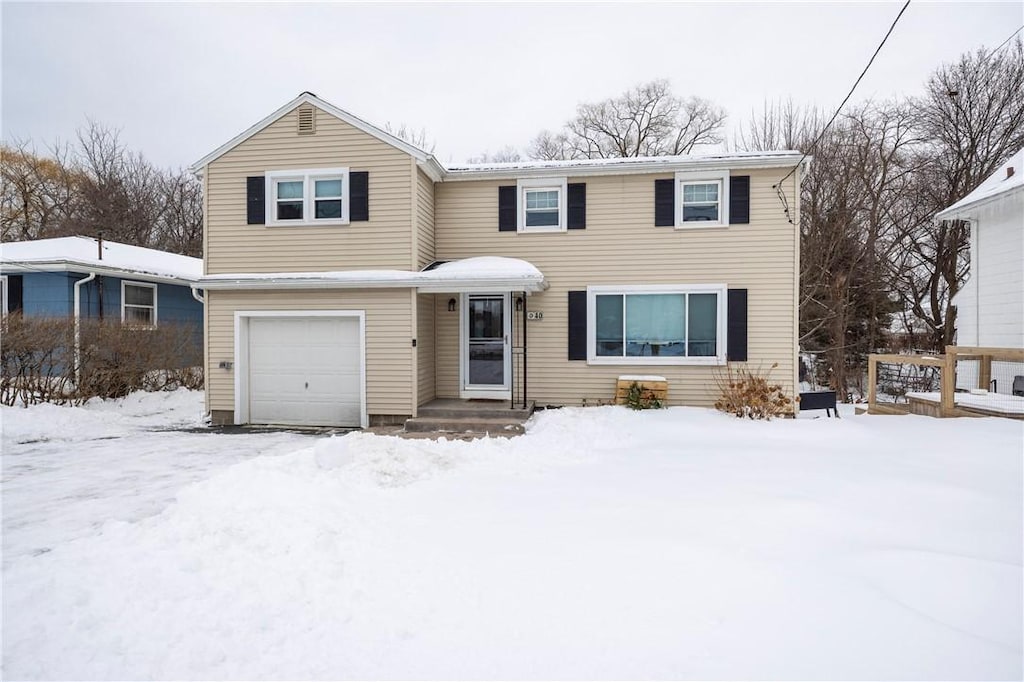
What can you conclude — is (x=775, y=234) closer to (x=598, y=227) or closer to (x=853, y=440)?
(x=598, y=227)

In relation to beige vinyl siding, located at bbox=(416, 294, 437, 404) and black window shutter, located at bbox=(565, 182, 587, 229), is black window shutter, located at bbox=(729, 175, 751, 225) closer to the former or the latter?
black window shutter, located at bbox=(565, 182, 587, 229)

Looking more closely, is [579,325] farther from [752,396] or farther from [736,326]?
[752,396]

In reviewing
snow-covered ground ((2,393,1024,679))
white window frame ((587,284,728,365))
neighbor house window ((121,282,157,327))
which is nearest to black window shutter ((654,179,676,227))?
white window frame ((587,284,728,365))

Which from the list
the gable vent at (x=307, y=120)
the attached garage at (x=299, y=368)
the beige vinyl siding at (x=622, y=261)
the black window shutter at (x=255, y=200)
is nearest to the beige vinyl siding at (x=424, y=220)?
the beige vinyl siding at (x=622, y=261)

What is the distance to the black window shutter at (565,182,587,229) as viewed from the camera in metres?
10.8

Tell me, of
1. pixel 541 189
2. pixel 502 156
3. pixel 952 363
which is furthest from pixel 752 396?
pixel 502 156

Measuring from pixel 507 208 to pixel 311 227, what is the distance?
3.88 meters

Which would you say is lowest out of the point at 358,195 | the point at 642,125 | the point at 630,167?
the point at 358,195

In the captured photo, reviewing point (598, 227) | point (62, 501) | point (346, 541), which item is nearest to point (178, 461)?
point (62, 501)

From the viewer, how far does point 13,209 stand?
24.5 metres

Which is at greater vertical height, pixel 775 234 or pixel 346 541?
pixel 775 234

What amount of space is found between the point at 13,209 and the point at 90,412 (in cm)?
2160

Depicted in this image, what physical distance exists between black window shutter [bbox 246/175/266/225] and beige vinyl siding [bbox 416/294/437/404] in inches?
140

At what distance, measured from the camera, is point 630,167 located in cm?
1052
